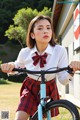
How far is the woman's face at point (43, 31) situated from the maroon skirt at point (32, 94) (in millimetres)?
416

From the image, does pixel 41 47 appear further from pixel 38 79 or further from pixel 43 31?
pixel 38 79

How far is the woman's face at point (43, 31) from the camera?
3639 millimetres

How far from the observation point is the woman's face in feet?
11.9

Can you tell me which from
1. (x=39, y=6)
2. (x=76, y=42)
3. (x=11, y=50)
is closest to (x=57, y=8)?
(x=76, y=42)

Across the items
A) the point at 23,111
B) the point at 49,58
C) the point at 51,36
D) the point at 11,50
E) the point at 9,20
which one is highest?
the point at 9,20

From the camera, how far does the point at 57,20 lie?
20.0m

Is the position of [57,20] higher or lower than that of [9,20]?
lower

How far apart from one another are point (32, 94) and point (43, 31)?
0.62 meters

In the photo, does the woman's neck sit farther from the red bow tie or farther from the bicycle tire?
the bicycle tire

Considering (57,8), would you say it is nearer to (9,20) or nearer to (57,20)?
(57,20)

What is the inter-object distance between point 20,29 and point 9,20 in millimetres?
Result: 14532

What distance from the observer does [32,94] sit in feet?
12.2

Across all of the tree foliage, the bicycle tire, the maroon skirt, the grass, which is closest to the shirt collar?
the maroon skirt

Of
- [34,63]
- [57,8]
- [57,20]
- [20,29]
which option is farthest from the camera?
[20,29]
